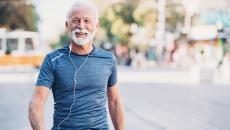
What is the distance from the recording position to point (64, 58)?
3301 millimetres

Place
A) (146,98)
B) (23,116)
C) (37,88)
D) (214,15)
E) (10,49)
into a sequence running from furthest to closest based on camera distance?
(214,15)
(10,49)
(146,98)
(23,116)
(37,88)

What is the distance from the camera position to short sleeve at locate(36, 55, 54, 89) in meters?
3.24

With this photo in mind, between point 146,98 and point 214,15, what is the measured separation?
43.4 meters

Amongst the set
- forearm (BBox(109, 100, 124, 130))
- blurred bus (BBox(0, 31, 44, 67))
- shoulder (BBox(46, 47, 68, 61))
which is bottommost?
blurred bus (BBox(0, 31, 44, 67))

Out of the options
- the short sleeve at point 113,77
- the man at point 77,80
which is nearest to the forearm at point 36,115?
the man at point 77,80

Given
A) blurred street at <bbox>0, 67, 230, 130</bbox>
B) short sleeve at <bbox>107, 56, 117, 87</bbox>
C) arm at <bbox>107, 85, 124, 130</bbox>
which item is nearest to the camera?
short sleeve at <bbox>107, 56, 117, 87</bbox>

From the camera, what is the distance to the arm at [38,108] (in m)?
3.19

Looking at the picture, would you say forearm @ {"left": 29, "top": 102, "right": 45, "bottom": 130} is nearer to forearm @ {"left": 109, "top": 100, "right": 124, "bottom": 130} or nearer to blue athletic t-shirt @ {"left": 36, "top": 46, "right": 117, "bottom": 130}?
blue athletic t-shirt @ {"left": 36, "top": 46, "right": 117, "bottom": 130}

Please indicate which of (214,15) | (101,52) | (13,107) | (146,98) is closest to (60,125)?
(101,52)

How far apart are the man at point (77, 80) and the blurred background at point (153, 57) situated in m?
7.41

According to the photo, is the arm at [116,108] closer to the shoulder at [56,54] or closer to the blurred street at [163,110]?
the shoulder at [56,54]

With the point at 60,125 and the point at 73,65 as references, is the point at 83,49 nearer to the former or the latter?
the point at 73,65

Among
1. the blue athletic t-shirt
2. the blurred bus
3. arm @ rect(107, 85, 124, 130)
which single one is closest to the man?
the blue athletic t-shirt

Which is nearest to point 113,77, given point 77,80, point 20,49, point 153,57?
point 77,80
